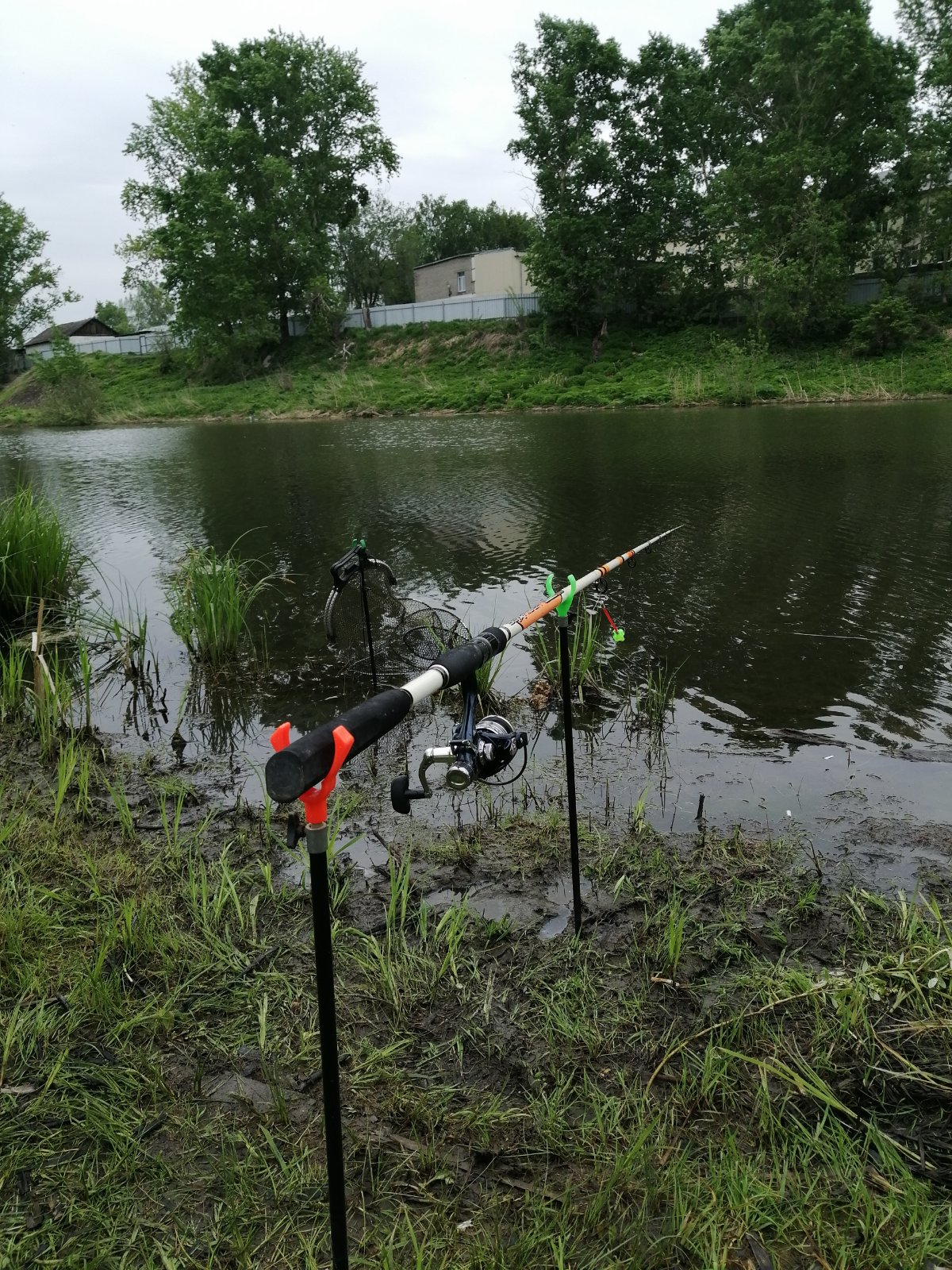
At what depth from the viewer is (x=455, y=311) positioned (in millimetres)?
48656

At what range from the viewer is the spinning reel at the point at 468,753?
112 inches

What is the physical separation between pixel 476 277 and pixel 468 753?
56.1 m

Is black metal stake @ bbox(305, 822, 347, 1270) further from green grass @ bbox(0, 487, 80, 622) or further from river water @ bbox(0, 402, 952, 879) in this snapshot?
green grass @ bbox(0, 487, 80, 622)

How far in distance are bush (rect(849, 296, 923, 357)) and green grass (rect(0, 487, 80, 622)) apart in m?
34.4

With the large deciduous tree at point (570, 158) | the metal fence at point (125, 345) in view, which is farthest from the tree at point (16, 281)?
the large deciduous tree at point (570, 158)

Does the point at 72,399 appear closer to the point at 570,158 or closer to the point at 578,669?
the point at 570,158

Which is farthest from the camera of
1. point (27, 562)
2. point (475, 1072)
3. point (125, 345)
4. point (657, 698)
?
point (125, 345)

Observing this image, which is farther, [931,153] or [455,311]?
[455,311]

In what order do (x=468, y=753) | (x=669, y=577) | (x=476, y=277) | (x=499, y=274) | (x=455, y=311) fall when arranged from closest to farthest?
(x=468, y=753) < (x=669, y=577) < (x=455, y=311) < (x=499, y=274) < (x=476, y=277)

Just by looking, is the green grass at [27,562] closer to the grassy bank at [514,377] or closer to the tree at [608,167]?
the grassy bank at [514,377]

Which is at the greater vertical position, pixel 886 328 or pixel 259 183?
pixel 259 183

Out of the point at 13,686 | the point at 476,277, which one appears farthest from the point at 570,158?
the point at 13,686

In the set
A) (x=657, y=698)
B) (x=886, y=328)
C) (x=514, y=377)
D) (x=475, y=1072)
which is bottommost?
(x=657, y=698)

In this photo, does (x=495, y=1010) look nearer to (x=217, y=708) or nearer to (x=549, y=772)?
(x=549, y=772)
